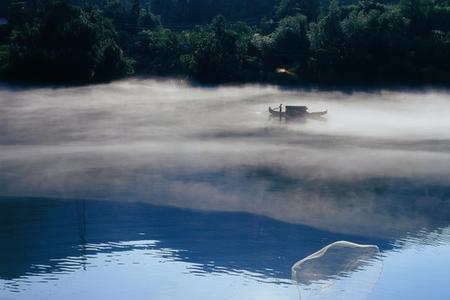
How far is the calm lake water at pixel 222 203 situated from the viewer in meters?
14.5

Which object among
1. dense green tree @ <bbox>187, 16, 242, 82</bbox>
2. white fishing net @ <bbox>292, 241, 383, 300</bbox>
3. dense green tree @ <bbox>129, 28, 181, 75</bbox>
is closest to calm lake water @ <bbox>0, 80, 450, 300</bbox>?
white fishing net @ <bbox>292, 241, 383, 300</bbox>

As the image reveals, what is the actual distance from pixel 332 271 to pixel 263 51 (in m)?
33.1

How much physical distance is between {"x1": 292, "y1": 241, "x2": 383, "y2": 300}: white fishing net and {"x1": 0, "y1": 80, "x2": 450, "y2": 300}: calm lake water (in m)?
0.04

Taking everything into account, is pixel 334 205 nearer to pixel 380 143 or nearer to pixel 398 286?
pixel 398 286

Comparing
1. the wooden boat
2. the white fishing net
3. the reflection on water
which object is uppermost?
the wooden boat

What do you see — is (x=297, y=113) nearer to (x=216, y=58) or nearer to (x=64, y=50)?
(x=216, y=58)

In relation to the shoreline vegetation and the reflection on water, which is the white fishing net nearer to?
the reflection on water

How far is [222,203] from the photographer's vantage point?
1961cm

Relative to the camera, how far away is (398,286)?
14.3m

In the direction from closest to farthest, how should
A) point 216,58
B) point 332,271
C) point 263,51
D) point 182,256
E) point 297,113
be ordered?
point 332,271
point 182,256
point 297,113
point 216,58
point 263,51

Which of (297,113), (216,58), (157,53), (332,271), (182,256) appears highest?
(157,53)

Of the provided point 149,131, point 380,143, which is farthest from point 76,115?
point 380,143

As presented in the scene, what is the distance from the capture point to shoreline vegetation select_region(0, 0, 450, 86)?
41.7m

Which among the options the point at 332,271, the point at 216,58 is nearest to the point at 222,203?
the point at 332,271
